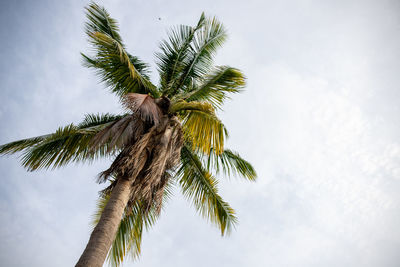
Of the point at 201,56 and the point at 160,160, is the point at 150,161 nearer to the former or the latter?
the point at 160,160

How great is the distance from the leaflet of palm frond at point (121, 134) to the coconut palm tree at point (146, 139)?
2 cm

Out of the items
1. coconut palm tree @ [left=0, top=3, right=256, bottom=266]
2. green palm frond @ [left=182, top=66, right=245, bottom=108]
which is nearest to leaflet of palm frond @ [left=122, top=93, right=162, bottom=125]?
coconut palm tree @ [left=0, top=3, right=256, bottom=266]

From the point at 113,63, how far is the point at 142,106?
222 cm

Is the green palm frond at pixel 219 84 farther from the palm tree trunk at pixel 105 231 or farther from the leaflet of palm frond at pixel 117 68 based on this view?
the palm tree trunk at pixel 105 231

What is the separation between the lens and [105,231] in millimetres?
4156

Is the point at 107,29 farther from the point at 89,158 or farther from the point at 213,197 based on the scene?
the point at 213,197

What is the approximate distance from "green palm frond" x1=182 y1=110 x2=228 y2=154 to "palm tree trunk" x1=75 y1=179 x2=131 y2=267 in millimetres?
1818

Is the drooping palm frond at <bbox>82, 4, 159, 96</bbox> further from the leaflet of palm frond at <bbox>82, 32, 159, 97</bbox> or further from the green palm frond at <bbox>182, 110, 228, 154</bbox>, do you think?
the green palm frond at <bbox>182, 110, 228, 154</bbox>

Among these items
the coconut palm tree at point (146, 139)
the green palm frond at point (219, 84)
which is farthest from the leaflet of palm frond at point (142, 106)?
the green palm frond at point (219, 84)

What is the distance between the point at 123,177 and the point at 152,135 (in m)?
1.06

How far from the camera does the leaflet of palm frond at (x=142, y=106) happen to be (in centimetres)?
507

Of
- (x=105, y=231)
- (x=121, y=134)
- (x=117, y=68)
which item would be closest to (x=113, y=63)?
(x=117, y=68)

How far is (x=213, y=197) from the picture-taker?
7.23m

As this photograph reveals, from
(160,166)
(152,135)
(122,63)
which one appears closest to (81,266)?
(160,166)
